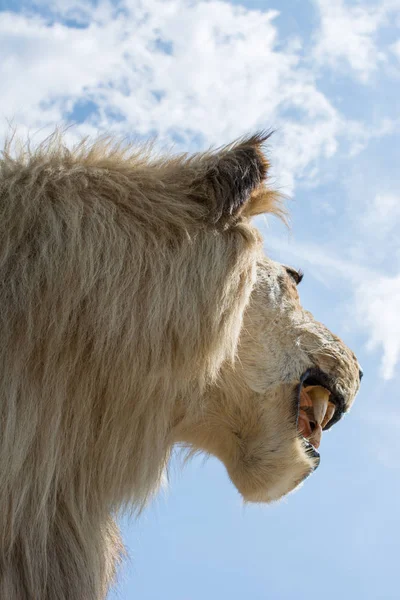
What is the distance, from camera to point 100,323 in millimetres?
2502

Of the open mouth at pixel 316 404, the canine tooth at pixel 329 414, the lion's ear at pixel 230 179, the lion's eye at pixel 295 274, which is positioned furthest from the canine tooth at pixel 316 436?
the lion's ear at pixel 230 179

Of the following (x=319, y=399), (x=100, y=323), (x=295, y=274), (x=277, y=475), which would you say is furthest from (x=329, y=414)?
(x=100, y=323)

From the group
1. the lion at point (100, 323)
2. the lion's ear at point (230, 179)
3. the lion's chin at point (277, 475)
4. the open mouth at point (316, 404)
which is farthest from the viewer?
the open mouth at point (316, 404)

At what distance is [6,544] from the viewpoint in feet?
8.21

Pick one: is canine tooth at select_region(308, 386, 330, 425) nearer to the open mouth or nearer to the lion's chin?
the open mouth

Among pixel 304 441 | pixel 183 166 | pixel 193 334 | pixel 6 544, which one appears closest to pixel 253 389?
pixel 304 441

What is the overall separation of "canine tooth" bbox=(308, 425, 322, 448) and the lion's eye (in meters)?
0.68

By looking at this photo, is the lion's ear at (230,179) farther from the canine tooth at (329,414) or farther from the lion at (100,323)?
the canine tooth at (329,414)

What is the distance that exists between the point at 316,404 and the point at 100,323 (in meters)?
1.39

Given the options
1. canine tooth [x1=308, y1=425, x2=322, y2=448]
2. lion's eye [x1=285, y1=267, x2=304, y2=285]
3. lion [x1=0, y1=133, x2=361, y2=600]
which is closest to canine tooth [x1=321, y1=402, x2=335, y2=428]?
canine tooth [x1=308, y1=425, x2=322, y2=448]

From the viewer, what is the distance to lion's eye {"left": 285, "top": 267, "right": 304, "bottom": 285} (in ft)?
12.3

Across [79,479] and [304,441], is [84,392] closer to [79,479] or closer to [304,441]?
[79,479]

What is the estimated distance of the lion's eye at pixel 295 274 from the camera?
3.76 meters

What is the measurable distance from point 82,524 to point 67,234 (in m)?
0.96
